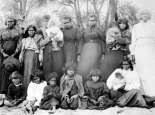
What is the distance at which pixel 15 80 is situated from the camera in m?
7.63

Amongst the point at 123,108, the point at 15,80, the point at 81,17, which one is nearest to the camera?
the point at 123,108

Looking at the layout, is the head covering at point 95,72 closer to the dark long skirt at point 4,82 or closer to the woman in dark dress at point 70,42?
the woman in dark dress at point 70,42

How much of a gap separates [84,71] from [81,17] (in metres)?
1.16

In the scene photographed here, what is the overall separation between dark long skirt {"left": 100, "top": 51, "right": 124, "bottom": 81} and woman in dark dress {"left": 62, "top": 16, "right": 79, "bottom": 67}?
0.61m

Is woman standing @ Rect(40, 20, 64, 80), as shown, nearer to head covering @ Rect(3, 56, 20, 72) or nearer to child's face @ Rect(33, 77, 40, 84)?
child's face @ Rect(33, 77, 40, 84)

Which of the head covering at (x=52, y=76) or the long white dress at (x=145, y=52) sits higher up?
the long white dress at (x=145, y=52)

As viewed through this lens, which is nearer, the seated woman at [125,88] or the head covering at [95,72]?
the seated woman at [125,88]

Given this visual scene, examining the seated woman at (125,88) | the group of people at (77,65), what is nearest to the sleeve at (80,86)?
the group of people at (77,65)

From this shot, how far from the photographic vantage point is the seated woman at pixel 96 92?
7.16m

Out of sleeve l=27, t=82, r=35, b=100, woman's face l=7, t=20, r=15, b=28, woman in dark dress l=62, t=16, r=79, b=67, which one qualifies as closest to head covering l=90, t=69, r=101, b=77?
woman in dark dress l=62, t=16, r=79, b=67

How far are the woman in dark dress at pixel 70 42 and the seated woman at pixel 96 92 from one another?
0.58 metres

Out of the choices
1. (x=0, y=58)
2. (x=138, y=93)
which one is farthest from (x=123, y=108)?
(x=0, y=58)

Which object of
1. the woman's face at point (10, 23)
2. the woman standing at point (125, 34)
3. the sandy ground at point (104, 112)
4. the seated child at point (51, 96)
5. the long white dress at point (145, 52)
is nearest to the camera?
the sandy ground at point (104, 112)

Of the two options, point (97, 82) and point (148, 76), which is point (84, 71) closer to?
point (97, 82)
